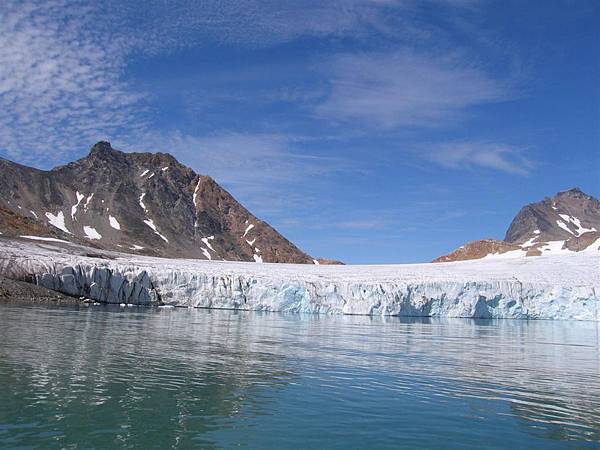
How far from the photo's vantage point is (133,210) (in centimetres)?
16850

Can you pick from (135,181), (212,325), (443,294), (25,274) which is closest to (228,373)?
(212,325)

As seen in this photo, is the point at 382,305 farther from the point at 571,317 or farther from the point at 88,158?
the point at 88,158

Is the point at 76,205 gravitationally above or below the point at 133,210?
below

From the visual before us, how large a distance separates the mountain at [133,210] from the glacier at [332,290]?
92037mm

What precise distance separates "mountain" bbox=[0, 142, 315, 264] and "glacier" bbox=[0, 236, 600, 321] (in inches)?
3623

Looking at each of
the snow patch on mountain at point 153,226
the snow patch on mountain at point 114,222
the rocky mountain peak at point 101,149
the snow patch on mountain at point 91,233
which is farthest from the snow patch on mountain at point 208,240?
the rocky mountain peak at point 101,149

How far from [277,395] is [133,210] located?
165 m

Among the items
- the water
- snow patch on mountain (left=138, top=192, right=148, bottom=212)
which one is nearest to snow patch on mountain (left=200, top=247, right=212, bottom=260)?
snow patch on mountain (left=138, top=192, right=148, bottom=212)

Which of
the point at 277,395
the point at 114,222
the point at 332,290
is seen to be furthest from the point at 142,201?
the point at 277,395

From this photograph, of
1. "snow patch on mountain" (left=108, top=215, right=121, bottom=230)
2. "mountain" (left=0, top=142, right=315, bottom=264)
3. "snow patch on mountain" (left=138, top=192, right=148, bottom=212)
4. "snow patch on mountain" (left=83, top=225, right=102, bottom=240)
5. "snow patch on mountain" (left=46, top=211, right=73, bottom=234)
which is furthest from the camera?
"snow patch on mountain" (left=138, top=192, right=148, bottom=212)

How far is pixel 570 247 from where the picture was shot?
18112 centimetres

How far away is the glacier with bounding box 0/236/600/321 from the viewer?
4681cm

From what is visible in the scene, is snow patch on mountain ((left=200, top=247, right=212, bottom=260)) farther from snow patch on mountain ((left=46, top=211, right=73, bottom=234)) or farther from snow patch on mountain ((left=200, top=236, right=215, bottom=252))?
snow patch on mountain ((left=46, top=211, right=73, bottom=234))

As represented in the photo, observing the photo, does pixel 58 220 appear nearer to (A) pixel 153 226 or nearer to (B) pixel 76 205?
(B) pixel 76 205
